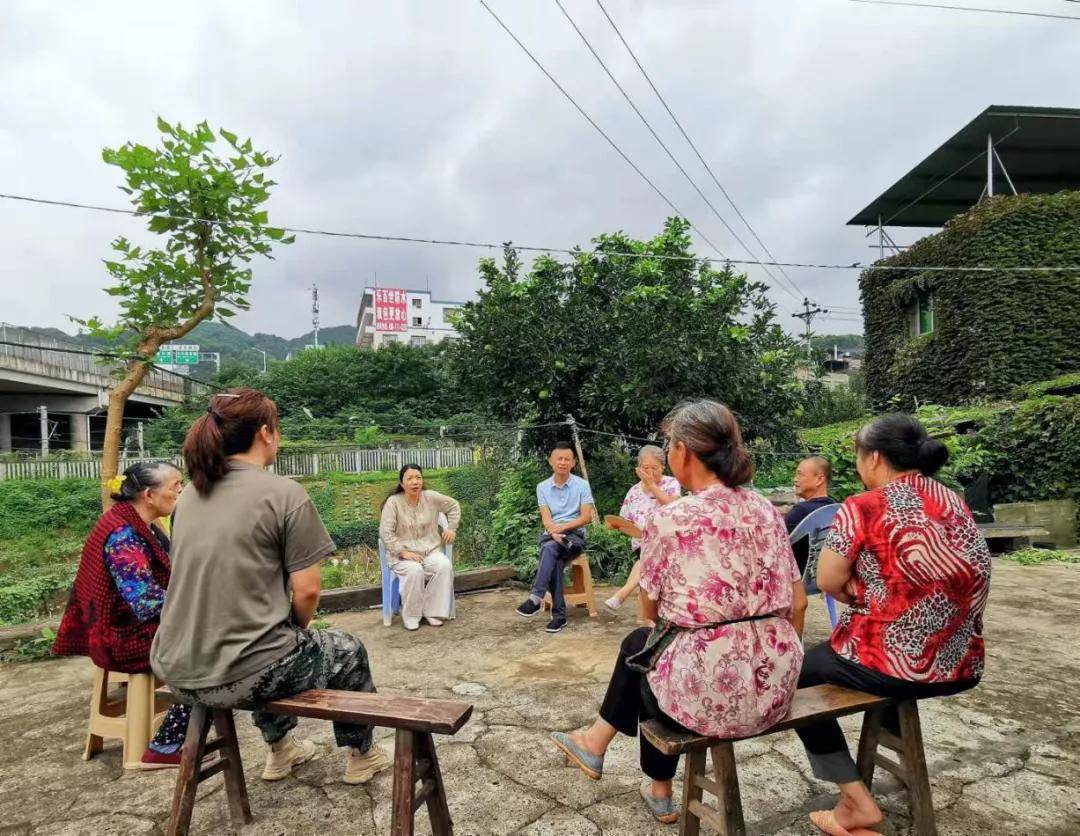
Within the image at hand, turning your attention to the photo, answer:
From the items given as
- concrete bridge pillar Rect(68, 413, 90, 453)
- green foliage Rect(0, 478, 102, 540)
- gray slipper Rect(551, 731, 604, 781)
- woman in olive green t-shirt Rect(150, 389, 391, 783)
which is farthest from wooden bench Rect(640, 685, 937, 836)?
concrete bridge pillar Rect(68, 413, 90, 453)

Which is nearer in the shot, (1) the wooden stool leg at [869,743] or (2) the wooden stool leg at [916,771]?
(2) the wooden stool leg at [916,771]

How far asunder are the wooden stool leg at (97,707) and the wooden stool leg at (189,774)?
1.01 m

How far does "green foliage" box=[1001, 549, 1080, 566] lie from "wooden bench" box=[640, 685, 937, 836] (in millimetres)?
6739

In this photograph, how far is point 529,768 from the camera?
9.09 feet

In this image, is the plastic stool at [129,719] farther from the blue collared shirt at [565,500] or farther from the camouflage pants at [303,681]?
the blue collared shirt at [565,500]

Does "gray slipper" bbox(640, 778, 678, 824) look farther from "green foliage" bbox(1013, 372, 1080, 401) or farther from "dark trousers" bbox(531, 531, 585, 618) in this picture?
"green foliage" bbox(1013, 372, 1080, 401)

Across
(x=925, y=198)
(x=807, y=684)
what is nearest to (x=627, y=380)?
(x=807, y=684)

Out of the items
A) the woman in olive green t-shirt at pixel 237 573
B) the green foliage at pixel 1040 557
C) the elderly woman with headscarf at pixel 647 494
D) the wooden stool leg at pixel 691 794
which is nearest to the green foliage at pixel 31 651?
the woman in olive green t-shirt at pixel 237 573

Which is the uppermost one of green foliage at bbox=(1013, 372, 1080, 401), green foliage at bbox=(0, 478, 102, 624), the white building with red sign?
the white building with red sign

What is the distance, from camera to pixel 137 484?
2957 mm

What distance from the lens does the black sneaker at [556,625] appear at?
482 centimetres

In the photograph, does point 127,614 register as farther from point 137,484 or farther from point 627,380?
point 627,380

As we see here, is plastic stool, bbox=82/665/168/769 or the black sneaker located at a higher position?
plastic stool, bbox=82/665/168/769

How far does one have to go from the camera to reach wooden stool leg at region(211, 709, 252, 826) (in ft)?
7.96
